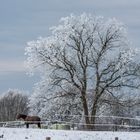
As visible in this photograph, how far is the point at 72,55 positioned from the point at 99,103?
5.10 meters

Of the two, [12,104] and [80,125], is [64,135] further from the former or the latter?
[12,104]

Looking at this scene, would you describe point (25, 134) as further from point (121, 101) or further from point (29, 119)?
point (121, 101)

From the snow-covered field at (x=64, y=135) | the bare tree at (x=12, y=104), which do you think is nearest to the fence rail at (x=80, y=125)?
the snow-covered field at (x=64, y=135)

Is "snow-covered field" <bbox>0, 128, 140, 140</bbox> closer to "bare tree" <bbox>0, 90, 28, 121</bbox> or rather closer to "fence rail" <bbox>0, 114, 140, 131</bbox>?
"fence rail" <bbox>0, 114, 140, 131</bbox>

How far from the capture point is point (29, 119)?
43.1 metres

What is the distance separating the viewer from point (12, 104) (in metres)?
A: 112

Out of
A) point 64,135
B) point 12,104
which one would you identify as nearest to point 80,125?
point 64,135

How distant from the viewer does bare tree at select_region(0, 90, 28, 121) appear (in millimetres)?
105144

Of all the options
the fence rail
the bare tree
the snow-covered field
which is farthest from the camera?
the bare tree

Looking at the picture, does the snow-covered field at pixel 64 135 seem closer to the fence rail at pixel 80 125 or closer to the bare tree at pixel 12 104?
the fence rail at pixel 80 125

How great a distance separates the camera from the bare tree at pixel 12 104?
345 ft

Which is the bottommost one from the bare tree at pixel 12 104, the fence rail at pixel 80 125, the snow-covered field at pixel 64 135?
the snow-covered field at pixel 64 135

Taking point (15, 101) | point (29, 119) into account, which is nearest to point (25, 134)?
point (29, 119)

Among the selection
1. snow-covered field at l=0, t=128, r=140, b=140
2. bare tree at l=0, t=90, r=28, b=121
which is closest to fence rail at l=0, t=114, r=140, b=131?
snow-covered field at l=0, t=128, r=140, b=140
